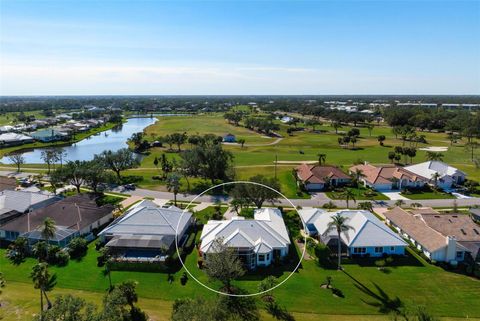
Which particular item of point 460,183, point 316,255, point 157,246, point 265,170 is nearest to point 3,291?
point 157,246

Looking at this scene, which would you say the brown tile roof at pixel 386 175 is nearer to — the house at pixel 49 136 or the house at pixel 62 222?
the house at pixel 62 222

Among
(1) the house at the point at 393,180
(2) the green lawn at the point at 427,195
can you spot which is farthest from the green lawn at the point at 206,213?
(2) the green lawn at the point at 427,195

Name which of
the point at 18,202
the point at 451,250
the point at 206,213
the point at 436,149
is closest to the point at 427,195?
the point at 451,250

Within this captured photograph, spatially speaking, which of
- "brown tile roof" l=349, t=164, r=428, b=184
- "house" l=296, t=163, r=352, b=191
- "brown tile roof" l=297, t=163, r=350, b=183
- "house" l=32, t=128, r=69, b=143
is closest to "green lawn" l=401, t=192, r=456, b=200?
"brown tile roof" l=349, t=164, r=428, b=184

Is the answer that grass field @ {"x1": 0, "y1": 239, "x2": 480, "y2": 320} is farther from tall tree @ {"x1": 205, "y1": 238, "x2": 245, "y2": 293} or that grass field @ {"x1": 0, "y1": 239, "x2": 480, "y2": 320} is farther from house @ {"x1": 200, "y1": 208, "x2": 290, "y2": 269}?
tall tree @ {"x1": 205, "y1": 238, "x2": 245, "y2": 293}

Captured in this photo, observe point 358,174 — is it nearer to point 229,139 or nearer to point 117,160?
point 117,160

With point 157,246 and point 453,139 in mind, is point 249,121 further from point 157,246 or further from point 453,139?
point 157,246

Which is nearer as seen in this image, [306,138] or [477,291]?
[477,291]
